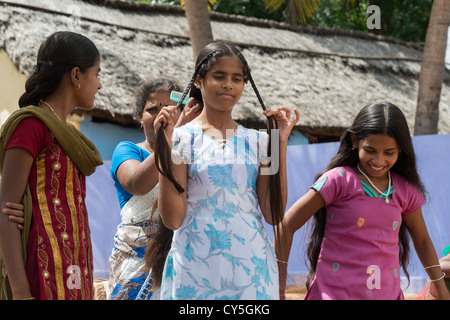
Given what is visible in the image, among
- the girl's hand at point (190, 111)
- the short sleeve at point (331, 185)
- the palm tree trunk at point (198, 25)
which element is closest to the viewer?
the girl's hand at point (190, 111)

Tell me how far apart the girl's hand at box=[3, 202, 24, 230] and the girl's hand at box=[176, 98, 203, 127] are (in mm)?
774

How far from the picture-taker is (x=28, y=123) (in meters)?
2.44

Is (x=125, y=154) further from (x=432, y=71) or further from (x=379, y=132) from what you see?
(x=432, y=71)

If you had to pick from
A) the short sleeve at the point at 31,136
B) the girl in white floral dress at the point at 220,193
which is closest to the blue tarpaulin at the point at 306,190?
the girl in white floral dress at the point at 220,193

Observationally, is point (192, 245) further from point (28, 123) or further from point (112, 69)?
point (112, 69)

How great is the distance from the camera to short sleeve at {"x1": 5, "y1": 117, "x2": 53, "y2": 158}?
94.7 inches

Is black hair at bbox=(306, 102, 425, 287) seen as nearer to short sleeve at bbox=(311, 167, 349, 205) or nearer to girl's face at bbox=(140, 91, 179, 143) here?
short sleeve at bbox=(311, 167, 349, 205)

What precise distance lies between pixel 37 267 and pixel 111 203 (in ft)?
19.2

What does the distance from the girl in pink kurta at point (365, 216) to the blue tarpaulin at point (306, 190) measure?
9.03 ft

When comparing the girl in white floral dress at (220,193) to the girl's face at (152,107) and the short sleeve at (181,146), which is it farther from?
the girl's face at (152,107)

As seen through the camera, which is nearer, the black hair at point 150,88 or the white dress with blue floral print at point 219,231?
the white dress with blue floral print at point 219,231

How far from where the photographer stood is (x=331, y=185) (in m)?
3.09

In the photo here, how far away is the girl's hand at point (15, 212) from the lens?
236 cm

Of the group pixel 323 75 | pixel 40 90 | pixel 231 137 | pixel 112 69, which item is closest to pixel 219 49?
pixel 231 137
